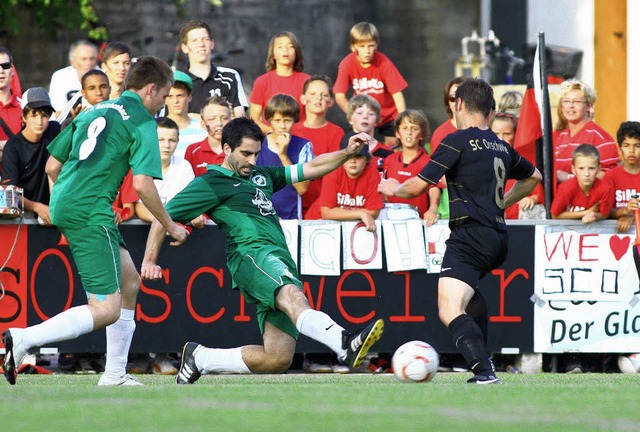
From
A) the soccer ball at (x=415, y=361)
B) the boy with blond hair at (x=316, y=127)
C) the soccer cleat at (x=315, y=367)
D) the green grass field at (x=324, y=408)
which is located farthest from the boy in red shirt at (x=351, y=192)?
the green grass field at (x=324, y=408)

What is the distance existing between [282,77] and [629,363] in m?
4.42

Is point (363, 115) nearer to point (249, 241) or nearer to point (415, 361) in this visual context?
point (249, 241)

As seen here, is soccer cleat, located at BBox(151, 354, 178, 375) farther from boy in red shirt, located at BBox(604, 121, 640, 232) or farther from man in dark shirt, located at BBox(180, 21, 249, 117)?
boy in red shirt, located at BBox(604, 121, 640, 232)

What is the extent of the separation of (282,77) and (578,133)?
2.98 m

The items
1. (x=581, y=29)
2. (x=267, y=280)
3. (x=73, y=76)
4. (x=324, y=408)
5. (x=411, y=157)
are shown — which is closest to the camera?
(x=324, y=408)

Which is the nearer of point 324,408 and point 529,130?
point 324,408

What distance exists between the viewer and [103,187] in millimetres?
9250

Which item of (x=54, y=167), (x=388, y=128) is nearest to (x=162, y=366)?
(x=54, y=167)

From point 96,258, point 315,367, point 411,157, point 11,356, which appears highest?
point 411,157

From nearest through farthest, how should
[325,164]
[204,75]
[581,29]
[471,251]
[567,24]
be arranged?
1. [471,251]
2. [325,164]
3. [204,75]
4. [581,29]
5. [567,24]

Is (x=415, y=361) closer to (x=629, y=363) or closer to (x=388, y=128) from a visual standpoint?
(x=629, y=363)

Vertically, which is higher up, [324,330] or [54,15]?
[54,15]

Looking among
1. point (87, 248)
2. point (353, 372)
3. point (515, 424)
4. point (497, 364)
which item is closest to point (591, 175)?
point (497, 364)

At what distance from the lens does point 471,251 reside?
9.38m
